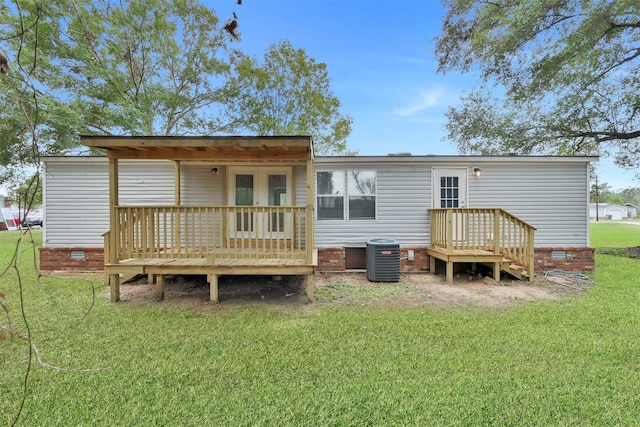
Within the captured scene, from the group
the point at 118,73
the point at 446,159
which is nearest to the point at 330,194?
the point at 446,159

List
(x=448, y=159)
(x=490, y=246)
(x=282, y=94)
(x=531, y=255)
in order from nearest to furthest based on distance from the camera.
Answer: (x=531, y=255) → (x=490, y=246) → (x=448, y=159) → (x=282, y=94)

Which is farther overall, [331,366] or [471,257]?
[471,257]

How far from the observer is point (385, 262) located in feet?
22.1

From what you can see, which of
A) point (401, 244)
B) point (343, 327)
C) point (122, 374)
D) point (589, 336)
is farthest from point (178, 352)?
point (401, 244)

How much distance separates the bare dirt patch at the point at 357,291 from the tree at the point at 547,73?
9.07 m

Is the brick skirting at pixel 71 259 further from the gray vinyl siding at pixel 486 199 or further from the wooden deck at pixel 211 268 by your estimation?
the gray vinyl siding at pixel 486 199

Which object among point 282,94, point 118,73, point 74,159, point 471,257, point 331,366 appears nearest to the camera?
point 331,366

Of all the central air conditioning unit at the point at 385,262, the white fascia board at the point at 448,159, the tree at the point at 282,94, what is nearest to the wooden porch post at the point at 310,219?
the central air conditioning unit at the point at 385,262

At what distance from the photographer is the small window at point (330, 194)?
301 inches

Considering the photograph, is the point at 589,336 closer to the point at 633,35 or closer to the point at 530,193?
the point at 530,193

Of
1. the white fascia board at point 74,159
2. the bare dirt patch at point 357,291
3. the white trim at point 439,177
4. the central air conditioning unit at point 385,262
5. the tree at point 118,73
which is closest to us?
the bare dirt patch at point 357,291

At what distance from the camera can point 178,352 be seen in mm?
3490

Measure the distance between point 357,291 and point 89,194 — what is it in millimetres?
6912

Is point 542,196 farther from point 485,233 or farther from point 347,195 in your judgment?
point 347,195
